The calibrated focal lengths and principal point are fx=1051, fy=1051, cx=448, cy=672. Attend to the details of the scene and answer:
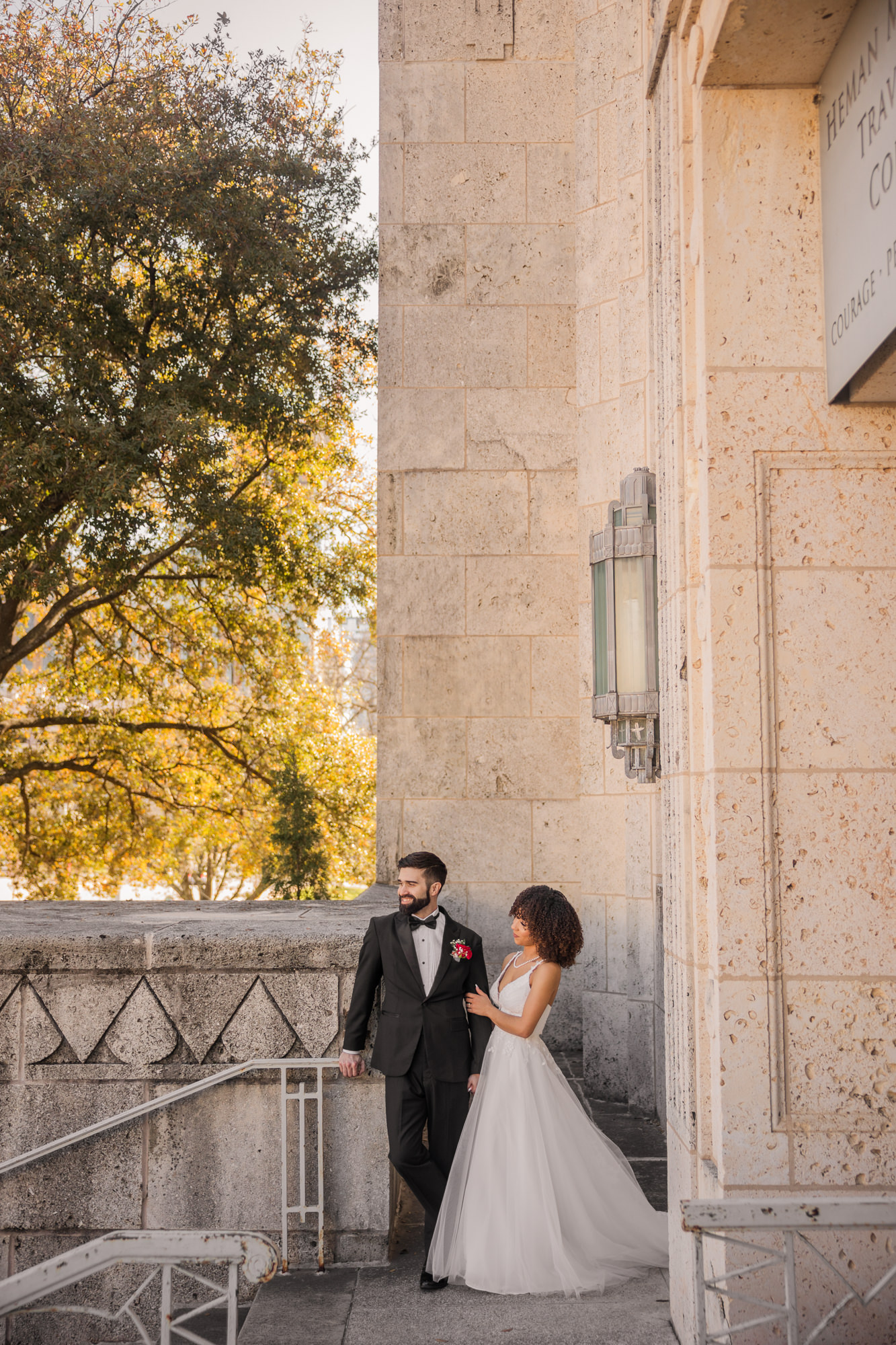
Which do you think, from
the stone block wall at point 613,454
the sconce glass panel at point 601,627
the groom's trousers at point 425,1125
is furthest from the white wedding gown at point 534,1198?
the stone block wall at point 613,454

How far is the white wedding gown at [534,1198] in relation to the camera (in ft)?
13.8

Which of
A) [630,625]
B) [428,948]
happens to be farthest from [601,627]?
[428,948]

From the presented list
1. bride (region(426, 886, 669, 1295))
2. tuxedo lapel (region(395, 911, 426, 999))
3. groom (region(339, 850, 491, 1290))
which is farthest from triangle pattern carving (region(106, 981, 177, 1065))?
bride (region(426, 886, 669, 1295))

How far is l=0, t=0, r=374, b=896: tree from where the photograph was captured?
33.9 ft

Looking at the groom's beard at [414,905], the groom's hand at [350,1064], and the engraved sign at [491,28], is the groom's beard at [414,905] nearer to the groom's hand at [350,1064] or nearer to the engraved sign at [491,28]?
the groom's hand at [350,1064]

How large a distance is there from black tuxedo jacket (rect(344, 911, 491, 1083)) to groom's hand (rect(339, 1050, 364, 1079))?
0.09 feet

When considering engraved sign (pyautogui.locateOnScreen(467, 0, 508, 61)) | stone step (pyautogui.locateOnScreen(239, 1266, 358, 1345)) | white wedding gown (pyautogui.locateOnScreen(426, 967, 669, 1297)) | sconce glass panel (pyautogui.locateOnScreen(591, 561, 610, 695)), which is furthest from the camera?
engraved sign (pyautogui.locateOnScreen(467, 0, 508, 61))

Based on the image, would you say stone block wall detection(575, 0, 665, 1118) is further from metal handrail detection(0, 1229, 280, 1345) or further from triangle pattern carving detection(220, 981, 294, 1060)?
metal handrail detection(0, 1229, 280, 1345)

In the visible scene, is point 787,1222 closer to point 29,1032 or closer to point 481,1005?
point 481,1005

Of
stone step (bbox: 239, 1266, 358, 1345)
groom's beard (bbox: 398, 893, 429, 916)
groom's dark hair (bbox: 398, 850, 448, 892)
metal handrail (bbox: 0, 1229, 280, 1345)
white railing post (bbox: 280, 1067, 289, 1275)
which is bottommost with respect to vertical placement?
stone step (bbox: 239, 1266, 358, 1345)

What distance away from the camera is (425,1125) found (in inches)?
184

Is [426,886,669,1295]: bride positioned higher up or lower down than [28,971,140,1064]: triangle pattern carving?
lower down

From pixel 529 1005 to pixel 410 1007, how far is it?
0.52 metres

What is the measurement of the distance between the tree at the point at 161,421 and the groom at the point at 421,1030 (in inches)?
269
